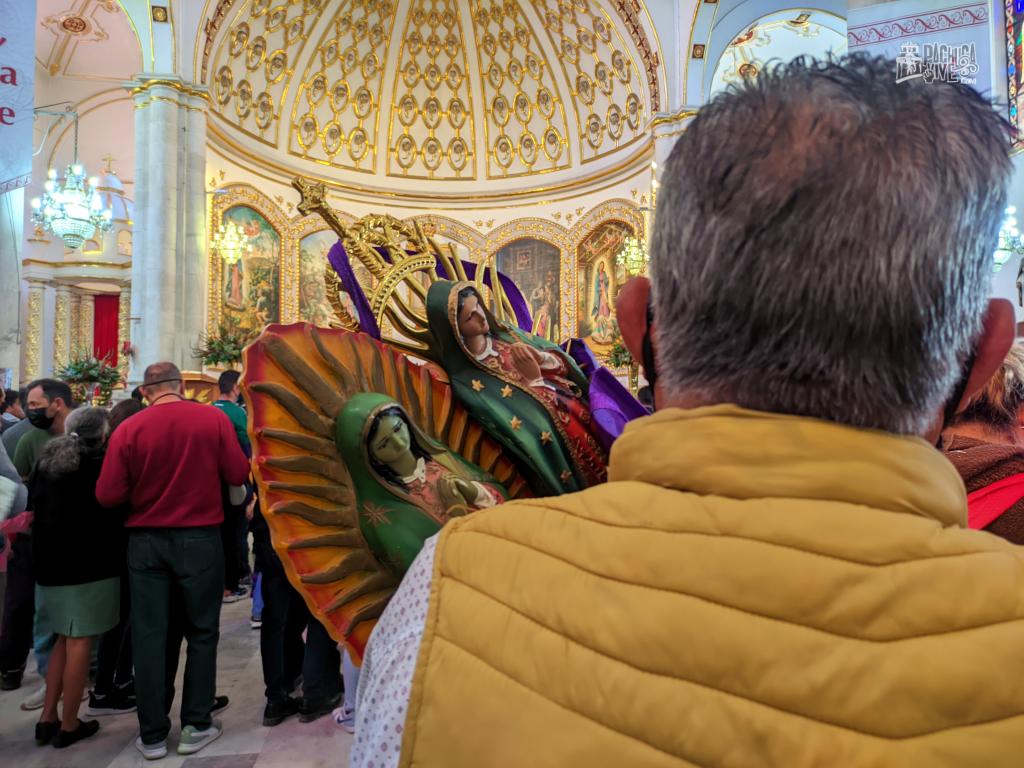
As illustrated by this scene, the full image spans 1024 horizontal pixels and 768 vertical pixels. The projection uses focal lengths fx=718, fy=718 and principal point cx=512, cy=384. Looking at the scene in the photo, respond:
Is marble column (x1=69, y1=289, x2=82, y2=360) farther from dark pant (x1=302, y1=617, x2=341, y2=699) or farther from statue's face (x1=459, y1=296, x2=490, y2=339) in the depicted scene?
statue's face (x1=459, y1=296, x2=490, y2=339)

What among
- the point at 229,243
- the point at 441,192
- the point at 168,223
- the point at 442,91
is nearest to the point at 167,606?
the point at 168,223

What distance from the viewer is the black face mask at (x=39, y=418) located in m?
4.09

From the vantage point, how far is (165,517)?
3.33 meters

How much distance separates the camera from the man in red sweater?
329cm

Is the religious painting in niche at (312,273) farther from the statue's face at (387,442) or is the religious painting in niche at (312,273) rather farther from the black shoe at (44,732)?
the statue's face at (387,442)

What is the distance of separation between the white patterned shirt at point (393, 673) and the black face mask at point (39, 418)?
13.6 feet

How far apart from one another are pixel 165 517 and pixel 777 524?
3.34 m

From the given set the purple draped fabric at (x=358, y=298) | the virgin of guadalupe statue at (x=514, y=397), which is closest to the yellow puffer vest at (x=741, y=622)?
the virgin of guadalupe statue at (x=514, y=397)

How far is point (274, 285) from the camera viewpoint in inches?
584

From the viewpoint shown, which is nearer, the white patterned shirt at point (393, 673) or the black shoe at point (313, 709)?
the white patterned shirt at point (393, 673)

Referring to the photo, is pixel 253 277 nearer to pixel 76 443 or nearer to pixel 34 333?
pixel 34 333

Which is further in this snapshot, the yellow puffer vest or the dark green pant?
the dark green pant

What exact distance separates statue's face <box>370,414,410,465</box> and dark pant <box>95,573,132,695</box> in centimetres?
315

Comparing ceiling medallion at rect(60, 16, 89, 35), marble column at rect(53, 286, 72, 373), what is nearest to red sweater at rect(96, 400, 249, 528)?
marble column at rect(53, 286, 72, 373)
